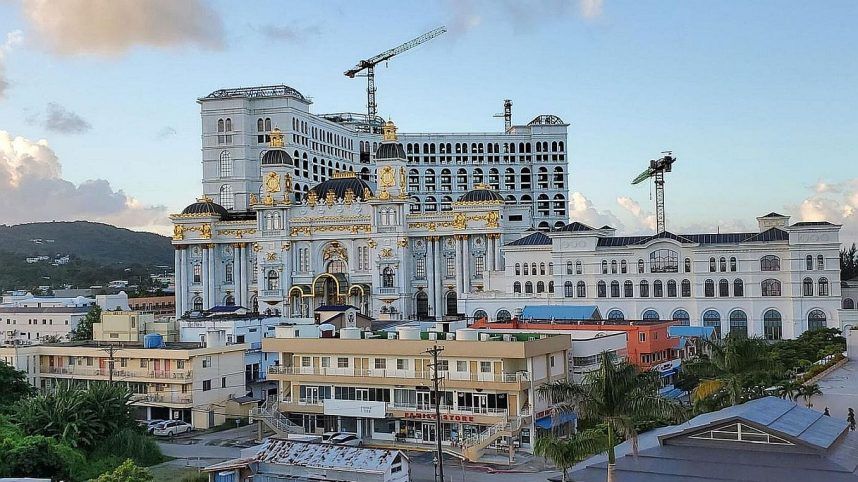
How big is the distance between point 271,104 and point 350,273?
102 feet

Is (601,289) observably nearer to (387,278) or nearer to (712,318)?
(712,318)

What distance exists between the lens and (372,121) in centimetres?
14700

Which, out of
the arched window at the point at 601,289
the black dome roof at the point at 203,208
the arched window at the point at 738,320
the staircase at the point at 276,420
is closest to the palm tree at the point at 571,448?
the staircase at the point at 276,420

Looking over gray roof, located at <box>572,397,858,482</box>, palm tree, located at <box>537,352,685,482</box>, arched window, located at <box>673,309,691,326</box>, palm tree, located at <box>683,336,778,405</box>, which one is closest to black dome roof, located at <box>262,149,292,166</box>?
arched window, located at <box>673,309,691,326</box>

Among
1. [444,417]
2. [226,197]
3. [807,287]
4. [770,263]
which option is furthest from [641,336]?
[226,197]

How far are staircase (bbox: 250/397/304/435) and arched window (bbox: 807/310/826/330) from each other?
4613cm

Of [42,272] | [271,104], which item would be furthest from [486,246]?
[42,272]

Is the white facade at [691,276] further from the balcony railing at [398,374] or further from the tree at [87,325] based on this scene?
the balcony railing at [398,374]

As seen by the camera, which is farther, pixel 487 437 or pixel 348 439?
pixel 348 439

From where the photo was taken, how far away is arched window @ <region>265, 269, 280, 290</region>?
9981cm

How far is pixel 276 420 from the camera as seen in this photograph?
49188 mm

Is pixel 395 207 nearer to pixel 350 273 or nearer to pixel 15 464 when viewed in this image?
pixel 350 273

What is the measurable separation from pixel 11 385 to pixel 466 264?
49.9 meters

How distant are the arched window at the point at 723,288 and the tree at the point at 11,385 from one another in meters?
53.6
